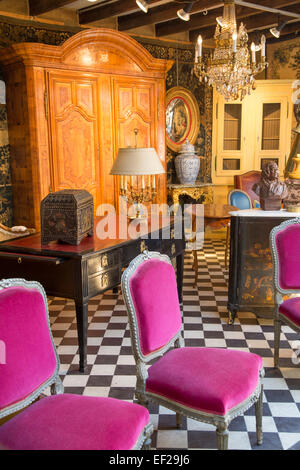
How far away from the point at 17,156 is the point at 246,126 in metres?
3.84

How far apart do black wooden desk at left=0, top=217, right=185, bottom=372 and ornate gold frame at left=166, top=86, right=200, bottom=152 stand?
13.7 ft

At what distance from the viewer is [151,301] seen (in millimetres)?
2232

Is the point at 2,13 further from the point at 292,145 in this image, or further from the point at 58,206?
the point at 292,145

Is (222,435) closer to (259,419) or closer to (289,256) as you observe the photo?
(259,419)

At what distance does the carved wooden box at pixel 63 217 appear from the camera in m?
3.25

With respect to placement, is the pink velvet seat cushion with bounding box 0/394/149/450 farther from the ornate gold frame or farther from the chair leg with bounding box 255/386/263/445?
the ornate gold frame

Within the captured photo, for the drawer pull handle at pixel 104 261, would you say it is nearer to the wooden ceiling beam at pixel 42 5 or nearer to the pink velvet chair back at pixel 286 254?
the pink velvet chair back at pixel 286 254

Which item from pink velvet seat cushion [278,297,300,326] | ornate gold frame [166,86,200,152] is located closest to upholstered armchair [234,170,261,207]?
ornate gold frame [166,86,200,152]

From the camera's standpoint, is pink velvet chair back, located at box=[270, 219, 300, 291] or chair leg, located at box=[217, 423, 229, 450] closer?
chair leg, located at box=[217, 423, 229, 450]

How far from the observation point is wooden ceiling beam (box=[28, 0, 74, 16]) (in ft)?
16.9

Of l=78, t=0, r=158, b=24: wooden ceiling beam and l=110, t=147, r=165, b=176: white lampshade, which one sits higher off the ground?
l=78, t=0, r=158, b=24: wooden ceiling beam

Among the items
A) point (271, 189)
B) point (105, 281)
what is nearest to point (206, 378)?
point (105, 281)
